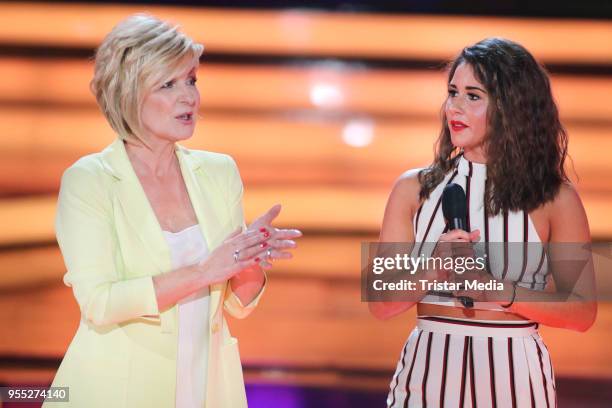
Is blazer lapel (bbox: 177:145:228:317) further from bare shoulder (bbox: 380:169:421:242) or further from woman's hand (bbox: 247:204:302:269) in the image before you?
bare shoulder (bbox: 380:169:421:242)

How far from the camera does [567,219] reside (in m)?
1.94

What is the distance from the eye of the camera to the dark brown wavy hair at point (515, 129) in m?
1.98

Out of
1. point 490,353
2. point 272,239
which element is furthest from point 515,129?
point 272,239

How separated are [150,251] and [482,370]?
0.82 metres

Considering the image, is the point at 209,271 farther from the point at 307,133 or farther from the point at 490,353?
the point at 307,133

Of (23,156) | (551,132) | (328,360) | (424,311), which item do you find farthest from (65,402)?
(23,156)

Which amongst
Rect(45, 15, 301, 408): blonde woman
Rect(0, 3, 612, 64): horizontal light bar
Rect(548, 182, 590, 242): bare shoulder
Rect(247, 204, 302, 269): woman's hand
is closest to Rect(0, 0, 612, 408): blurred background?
Rect(0, 3, 612, 64): horizontal light bar

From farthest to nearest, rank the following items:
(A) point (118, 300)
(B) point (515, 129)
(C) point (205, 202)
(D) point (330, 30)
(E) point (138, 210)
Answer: (D) point (330, 30)
(B) point (515, 129)
(C) point (205, 202)
(E) point (138, 210)
(A) point (118, 300)

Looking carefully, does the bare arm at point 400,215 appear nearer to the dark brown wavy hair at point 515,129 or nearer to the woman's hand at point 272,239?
the dark brown wavy hair at point 515,129

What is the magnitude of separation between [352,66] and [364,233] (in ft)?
2.50

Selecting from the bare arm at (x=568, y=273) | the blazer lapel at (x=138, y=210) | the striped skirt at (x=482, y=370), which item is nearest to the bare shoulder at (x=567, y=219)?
the bare arm at (x=568, y=273)

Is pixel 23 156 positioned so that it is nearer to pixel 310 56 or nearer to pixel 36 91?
pixel 36 91

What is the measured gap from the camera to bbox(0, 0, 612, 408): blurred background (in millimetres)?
3668

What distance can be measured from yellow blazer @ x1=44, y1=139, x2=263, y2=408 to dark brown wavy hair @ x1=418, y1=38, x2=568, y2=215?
0.74m
